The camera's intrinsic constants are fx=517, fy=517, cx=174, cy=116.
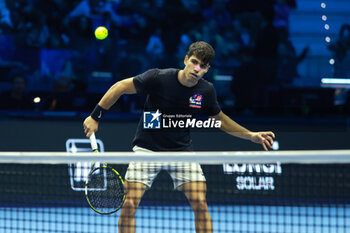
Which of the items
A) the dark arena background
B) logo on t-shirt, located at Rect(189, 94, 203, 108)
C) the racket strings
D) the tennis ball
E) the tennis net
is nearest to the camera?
the racket strings

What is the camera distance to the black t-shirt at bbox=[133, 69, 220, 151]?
3084 millimetres

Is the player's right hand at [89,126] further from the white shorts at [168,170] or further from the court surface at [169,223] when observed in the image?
the court surface at [169,223]

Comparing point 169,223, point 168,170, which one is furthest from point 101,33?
point 168,170

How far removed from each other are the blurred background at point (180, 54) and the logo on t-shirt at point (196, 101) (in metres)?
2.71

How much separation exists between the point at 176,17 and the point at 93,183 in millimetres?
4086

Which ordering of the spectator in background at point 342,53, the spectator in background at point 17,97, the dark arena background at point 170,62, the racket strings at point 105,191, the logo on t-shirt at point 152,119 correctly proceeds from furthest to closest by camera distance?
the spectator in background at point 342,53
the spectator in background at point 17,97
the dark arena background at point 170,62
the logo on t-shirt at point 152,119
the racket strings at point 105,191

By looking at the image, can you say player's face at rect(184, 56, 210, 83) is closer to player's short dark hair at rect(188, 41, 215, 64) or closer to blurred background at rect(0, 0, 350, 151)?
player's short dark hair at rect(188, 41, 215, 64)

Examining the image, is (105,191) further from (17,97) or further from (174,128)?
(17,97)

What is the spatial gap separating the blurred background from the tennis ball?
5cm

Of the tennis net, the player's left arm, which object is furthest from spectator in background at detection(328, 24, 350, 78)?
the player's left arm

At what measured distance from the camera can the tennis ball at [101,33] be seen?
22.0 ft

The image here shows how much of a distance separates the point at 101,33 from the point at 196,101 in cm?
389

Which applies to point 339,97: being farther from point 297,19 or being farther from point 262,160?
point 262,160

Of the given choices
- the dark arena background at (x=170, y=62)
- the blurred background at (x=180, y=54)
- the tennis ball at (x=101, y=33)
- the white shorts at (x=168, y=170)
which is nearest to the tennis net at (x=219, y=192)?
the dark arena background at (x=170, y=62)
